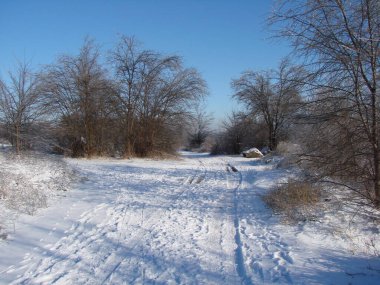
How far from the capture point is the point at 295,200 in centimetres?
732

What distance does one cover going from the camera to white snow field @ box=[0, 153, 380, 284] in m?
4.02

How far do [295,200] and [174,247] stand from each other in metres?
3.74

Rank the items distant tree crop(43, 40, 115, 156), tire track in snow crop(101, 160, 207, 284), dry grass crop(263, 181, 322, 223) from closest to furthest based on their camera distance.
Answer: tire track in snow crop(101, 160, 207, 284), dry grass crop(263, 181, 322, 223), distant tree crop(43, 40, 115, 156)

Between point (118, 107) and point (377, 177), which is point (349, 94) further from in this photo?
point (118, 107)

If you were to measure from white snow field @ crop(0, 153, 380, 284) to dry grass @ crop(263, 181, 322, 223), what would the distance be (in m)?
0.29

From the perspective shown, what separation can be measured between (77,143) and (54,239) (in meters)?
17.6

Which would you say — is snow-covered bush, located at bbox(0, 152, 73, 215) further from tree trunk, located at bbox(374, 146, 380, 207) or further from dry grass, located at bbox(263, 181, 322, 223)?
tree trunk, located at bbox(374, 146, 380, 207)

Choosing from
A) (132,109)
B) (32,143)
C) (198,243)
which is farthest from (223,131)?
(198,243)

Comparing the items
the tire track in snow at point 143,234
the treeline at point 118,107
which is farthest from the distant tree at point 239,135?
the tire track in snow at point 143,234

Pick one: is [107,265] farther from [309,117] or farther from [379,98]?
[379,98]

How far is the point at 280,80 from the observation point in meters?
7.36

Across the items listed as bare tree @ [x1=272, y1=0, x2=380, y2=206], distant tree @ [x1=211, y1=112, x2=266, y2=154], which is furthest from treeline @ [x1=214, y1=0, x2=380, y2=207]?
distant tree @ [x1=211, y1=112, x2=266, y2=154]

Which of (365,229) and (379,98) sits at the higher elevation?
(379,98)

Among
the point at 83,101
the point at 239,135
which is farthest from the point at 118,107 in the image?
the point at 239,135
